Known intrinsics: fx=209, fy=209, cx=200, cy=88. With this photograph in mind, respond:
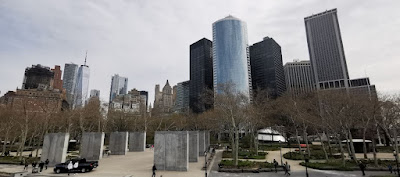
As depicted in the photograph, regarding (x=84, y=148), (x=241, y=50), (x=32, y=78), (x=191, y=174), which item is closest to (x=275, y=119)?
(x=191, y=174)

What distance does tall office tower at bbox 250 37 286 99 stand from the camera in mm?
163788

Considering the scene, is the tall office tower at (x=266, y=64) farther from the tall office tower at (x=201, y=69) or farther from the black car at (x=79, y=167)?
the black car at (x=79, y=167)

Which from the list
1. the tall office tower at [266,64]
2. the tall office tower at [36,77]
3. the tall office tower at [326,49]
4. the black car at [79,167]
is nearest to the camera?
the black car at [79,167]

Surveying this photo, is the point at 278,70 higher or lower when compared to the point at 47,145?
higher

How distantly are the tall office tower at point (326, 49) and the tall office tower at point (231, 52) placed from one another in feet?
253

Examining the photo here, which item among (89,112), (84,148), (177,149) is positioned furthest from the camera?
(89,112)

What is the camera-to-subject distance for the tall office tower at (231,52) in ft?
456

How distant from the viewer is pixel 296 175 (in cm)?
2148

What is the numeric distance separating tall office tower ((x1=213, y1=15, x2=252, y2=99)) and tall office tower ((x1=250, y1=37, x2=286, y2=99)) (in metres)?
26.5

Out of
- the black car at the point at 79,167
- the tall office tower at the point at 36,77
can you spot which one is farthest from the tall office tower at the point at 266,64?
the tall office tower at the point at 36,77

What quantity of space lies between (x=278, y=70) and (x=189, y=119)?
130 m

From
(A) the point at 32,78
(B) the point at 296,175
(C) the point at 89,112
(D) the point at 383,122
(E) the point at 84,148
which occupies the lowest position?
(B) the point at 296,175

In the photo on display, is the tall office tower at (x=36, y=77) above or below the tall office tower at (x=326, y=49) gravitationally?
below

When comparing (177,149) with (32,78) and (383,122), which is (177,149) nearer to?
(383,122)
